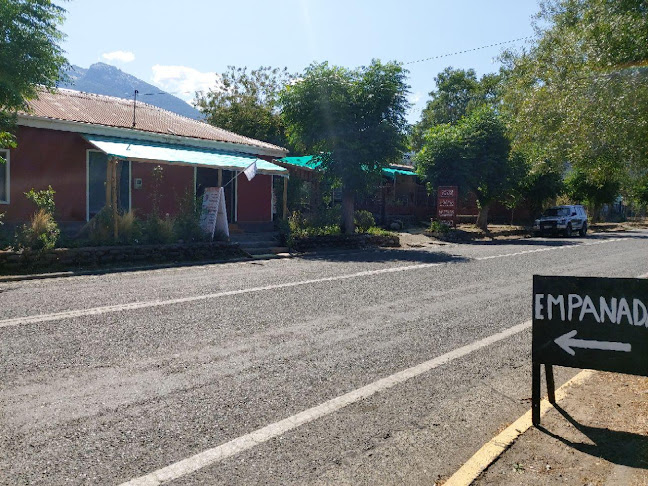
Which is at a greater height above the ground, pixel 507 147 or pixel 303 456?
pixel 507 147

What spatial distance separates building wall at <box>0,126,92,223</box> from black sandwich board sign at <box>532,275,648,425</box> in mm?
15320

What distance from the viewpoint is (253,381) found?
5531 mm

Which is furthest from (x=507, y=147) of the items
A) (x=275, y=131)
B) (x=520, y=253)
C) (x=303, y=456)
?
(x=303, y=456)

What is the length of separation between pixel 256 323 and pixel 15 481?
449cm

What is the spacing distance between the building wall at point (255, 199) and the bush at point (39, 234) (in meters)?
9.21

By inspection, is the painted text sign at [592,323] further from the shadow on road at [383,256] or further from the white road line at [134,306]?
the shadow on road at [383,256]

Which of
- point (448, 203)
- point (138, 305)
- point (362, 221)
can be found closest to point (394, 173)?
point (448, 203)

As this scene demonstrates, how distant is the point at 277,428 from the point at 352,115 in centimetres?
1701

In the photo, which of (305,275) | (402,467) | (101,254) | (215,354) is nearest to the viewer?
(402,467)

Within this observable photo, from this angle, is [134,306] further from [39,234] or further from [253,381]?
[39,234]

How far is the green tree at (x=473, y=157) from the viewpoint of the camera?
28.6 metres

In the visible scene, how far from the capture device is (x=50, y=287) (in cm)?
1074

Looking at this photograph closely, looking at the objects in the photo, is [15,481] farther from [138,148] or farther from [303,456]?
[138,148]

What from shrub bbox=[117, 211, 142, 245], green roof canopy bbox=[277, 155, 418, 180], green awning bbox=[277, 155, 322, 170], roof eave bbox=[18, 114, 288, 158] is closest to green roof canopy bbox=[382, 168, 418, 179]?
green roof canopy bbox=[277, 155, 418, 180]
